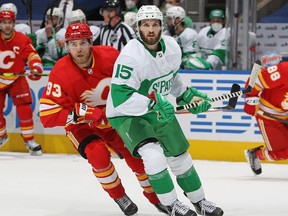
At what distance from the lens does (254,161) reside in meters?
6.95

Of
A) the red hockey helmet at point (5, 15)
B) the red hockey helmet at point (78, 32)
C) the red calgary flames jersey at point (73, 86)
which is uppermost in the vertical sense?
the red hockey helmet at point (78, 32)

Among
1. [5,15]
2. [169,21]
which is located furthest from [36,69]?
[169,21]

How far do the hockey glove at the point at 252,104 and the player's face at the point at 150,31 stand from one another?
2097 mm

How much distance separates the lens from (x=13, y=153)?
8.41m

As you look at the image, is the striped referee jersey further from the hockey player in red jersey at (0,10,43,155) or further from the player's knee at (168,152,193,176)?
the player's knee at (168,152,193,176)

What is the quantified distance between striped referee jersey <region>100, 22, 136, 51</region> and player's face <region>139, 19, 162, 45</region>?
11.2 feet

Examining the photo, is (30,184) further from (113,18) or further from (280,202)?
(113,18)

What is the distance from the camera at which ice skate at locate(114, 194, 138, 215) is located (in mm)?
5193

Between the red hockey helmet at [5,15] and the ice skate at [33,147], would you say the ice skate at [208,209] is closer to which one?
the ice skate at [33,147]

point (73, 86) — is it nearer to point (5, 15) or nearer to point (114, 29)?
point (5, 15)

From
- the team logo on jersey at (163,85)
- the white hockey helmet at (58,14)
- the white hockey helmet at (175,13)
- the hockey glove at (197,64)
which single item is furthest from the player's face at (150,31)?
the white hockey helmet at (58,14)

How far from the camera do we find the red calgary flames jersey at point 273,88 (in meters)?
6.82

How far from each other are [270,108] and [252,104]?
20 cm

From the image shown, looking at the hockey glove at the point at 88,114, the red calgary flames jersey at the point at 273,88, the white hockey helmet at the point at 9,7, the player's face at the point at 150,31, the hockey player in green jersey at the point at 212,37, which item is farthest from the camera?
the white hockey helmet at the point at 9,7
